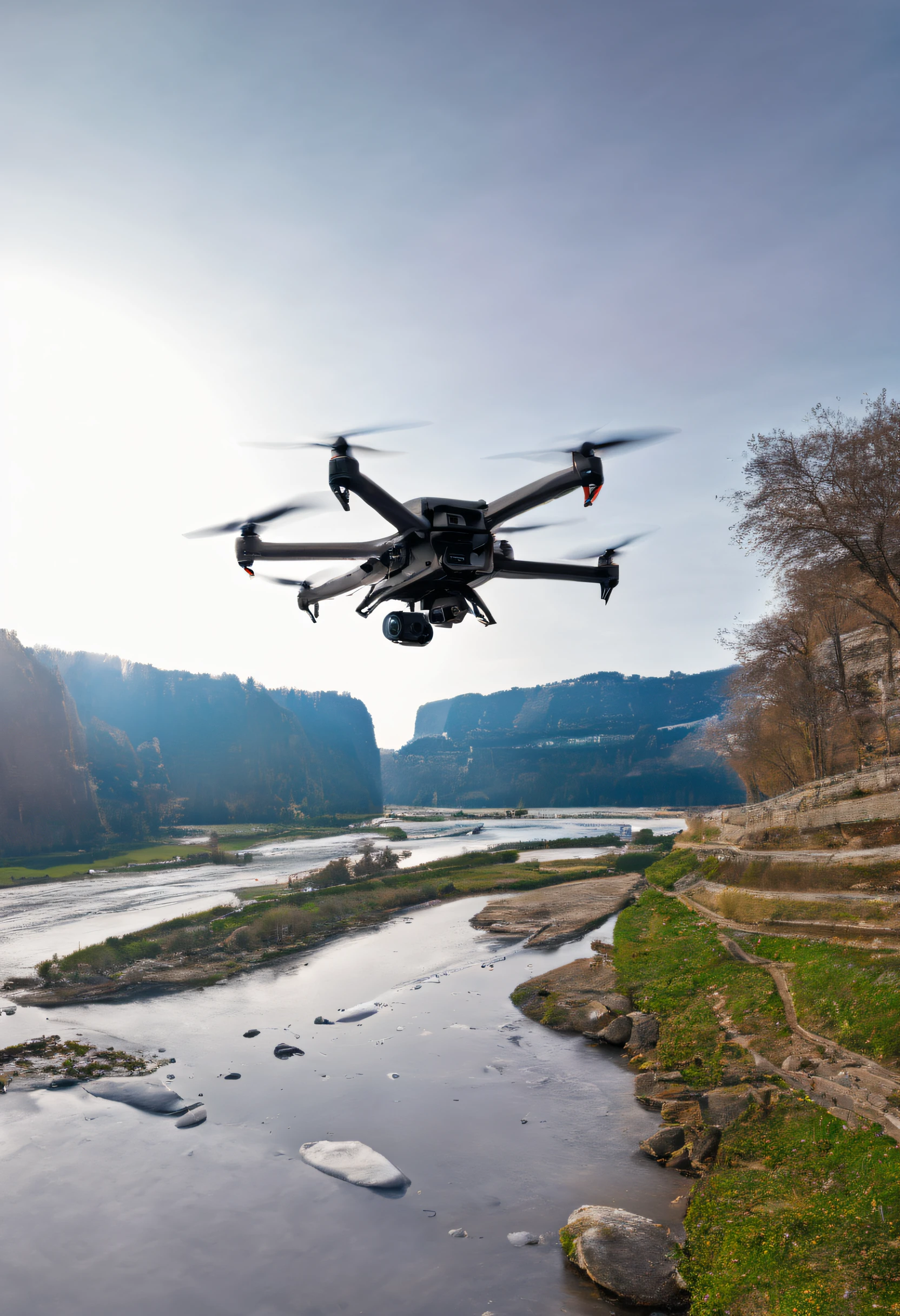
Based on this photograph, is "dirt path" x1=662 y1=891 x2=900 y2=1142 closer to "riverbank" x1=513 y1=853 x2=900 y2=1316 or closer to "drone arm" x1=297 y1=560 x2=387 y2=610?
"riverbank" x1=513 y1=853 x2=900 y2=1316

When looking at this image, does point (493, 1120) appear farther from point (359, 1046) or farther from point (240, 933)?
point (240, 933)

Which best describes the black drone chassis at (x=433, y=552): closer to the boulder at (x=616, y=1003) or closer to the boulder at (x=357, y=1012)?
the boulder at (x=616, y=1003)

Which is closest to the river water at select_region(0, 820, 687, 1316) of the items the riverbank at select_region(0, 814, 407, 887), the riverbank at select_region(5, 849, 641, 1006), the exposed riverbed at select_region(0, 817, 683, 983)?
the riverbank at select_region(5, 849, 641, 1006)

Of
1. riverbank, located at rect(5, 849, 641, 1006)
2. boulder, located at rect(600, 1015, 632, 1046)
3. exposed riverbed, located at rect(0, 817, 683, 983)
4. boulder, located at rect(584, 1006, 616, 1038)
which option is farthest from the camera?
exposed riverbed, located at rect(0, 817, 683, 983)

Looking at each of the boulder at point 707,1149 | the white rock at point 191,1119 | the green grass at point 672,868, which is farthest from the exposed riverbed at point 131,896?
the boulder at point 707,1149

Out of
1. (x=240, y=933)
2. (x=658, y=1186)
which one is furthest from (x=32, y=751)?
(x=658, y=1186)

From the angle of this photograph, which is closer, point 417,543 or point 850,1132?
point 417,543

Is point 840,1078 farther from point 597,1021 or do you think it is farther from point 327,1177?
point 597,1021
